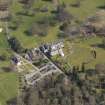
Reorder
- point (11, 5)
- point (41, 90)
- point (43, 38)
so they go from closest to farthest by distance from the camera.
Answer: point (41, 90) < point (43, 38) < point (11, 5)

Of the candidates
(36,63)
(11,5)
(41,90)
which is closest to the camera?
(41,90)

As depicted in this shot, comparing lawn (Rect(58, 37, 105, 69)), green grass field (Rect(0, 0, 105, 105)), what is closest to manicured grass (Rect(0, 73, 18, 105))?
green grass field (Rect(0, 0, 105, 105))

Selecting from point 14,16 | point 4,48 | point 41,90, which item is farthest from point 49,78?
point 14,16

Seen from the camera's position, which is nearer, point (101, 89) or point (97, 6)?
point (101, 89)

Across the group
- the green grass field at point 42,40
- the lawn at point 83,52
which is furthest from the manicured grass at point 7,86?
the lawn at point 83,52

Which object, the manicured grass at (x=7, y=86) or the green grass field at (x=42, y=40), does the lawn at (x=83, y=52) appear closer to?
the green grass field at (x=42, y=40)

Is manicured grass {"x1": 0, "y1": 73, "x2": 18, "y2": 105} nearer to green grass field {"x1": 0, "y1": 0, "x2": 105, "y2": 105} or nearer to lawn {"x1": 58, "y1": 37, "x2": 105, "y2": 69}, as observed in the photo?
green grass field {"x1": 0, "y1": 0, "x2": 105, "y2": 105}

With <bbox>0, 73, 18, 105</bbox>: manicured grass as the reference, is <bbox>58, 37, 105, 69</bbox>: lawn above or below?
above

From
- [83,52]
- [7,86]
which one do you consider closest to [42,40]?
[83,52]

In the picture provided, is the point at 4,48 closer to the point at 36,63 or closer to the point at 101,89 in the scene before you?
the point at 36,63
